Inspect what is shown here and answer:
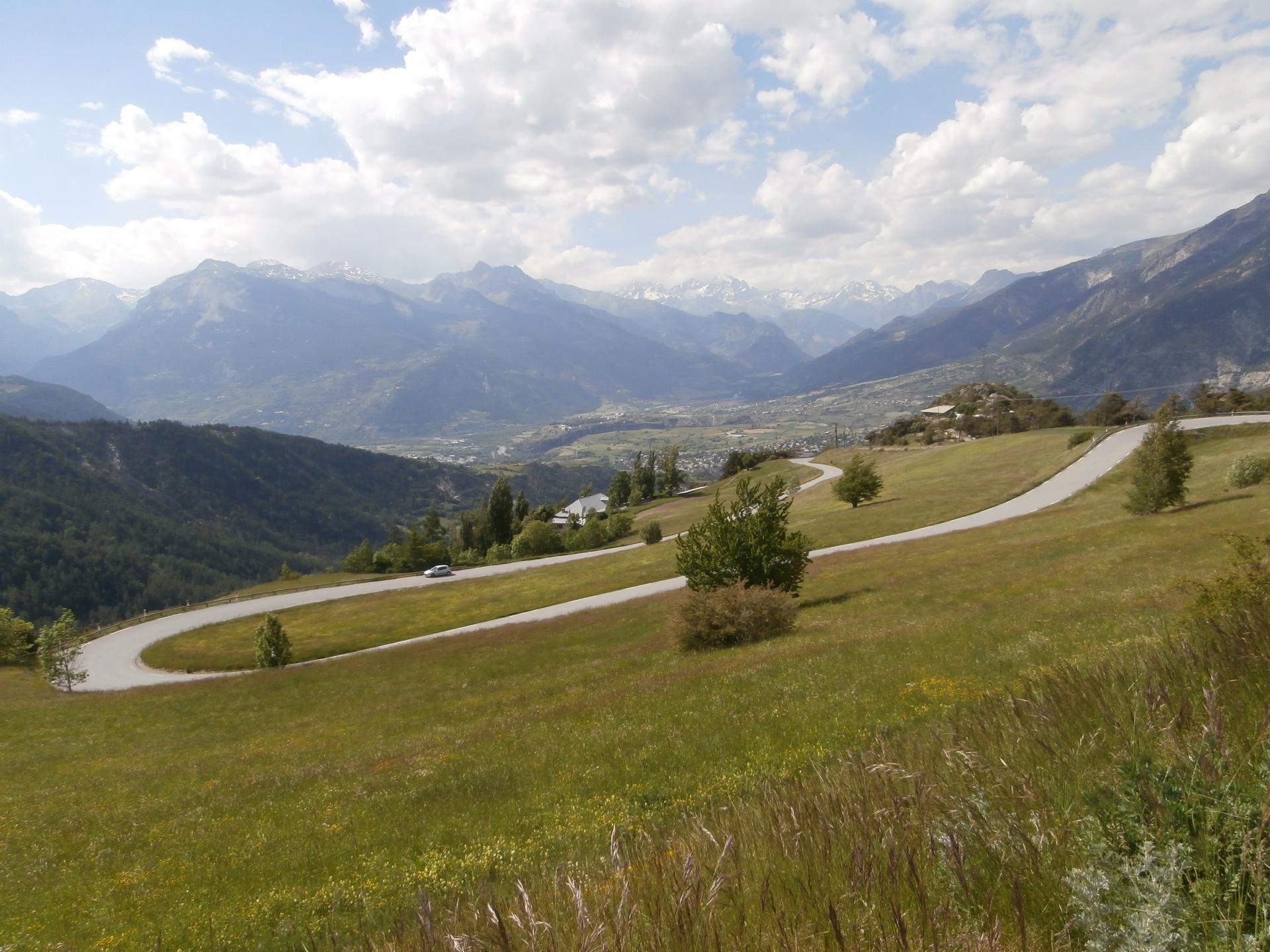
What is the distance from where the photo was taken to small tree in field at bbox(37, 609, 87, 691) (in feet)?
130

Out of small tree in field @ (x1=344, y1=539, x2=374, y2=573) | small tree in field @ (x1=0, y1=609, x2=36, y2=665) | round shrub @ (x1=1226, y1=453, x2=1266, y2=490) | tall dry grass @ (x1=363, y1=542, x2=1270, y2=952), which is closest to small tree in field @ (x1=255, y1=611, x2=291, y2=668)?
small tree in field @ (x1=0, y1=609, x2=36, y2=665)

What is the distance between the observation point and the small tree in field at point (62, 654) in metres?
39.5

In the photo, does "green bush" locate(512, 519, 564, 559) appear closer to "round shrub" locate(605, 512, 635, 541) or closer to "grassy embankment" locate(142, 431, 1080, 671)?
"round shrub" locate(605, 512, 635, 541)

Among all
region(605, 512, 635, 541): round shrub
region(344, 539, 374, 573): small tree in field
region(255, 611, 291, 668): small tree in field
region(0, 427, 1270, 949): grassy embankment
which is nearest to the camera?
region(0, 427, 1270, 949): grassy embankment

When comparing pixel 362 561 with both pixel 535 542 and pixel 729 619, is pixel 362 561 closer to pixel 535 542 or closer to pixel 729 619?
pixel 535 542

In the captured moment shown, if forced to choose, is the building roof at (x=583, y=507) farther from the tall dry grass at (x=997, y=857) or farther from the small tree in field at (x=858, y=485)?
the tall dry grass at (x=997, y=857)

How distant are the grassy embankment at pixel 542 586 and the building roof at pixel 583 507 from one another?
75.1 metres

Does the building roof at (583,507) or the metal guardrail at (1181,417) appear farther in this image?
the building roof at (583,507)

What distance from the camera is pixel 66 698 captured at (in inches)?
1292

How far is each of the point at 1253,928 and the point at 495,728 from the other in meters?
15.9

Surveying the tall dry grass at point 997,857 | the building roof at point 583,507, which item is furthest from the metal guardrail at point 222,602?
the tall dry grass at point 997,857

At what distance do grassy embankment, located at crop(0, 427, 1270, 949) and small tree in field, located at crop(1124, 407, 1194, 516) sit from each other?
517 cm

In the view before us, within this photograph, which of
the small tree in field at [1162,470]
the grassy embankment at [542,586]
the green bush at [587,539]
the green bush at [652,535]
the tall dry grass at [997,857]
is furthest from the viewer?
the green bush at [587,539]

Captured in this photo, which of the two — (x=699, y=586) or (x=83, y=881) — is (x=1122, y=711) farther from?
(x=699, y=586)
